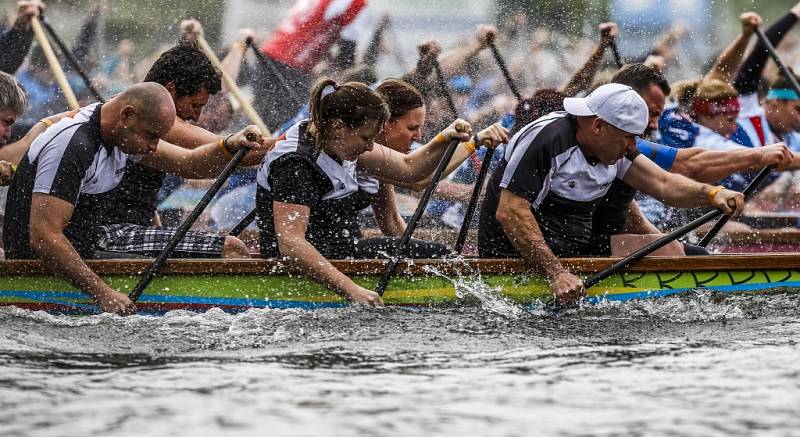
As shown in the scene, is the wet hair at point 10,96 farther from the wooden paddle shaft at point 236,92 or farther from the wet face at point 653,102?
the wooden paddle shaft at point 236,92

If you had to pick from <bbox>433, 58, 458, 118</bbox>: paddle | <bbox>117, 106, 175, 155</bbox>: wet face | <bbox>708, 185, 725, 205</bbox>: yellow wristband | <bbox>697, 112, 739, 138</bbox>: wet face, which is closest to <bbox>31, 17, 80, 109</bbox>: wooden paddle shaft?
<bbox>433, 58, 458, 118</bbox>: paddle

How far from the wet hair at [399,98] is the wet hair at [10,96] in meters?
1.73

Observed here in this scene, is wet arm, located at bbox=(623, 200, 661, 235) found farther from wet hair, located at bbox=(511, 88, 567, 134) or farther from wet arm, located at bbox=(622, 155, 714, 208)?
wet hair, located at bbox=(511, 88, 567, 134)

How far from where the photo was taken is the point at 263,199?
5.79 meters

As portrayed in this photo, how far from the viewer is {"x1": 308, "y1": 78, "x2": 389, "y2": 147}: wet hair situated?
5.57m

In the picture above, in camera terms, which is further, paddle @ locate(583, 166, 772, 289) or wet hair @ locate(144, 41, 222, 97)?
wet hair @ locate(144, 41, 222, 97)

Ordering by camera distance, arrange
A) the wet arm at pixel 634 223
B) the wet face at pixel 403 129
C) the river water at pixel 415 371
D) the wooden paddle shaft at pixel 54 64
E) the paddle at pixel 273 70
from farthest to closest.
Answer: the paddle at pixel 273 70, the wooden paddle shaft at pixel 54 64, the wet arm at pixel 634 223, the wet face at pixel 403 129, the river water at pixel 415 371

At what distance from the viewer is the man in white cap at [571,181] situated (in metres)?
5.78

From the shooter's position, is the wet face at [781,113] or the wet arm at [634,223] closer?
the wet arm at [634,223]

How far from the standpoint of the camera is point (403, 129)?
6270mm

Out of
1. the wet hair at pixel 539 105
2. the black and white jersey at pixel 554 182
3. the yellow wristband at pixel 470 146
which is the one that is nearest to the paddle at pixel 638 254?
the black and white jersey at pixel 554 182

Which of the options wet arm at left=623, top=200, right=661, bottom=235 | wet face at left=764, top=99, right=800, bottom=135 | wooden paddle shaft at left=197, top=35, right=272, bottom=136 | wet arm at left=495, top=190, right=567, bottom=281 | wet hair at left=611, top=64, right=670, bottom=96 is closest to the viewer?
wet arm at left=495, top=190, right=567, bottom=281

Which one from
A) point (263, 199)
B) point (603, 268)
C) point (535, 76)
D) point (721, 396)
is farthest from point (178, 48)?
point (535, 76)

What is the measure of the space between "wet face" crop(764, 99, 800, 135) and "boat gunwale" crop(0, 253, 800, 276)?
442cm
